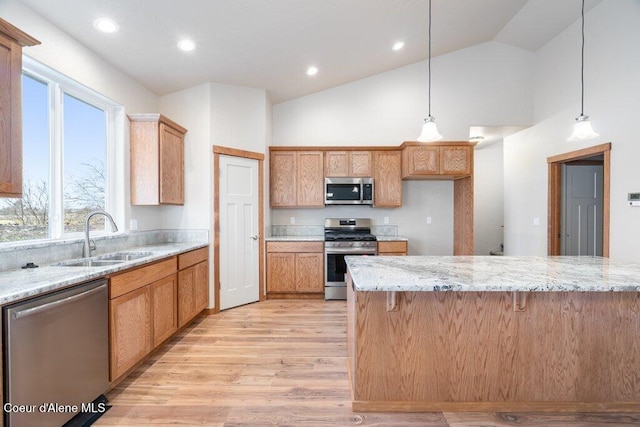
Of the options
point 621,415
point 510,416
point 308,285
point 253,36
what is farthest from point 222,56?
point 621,415

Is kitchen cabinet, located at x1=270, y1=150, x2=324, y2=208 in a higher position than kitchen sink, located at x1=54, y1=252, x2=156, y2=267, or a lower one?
higher

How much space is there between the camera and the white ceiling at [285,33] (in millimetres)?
2461

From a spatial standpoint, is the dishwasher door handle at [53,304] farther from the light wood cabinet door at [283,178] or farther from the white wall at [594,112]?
the white wall at [594,112]

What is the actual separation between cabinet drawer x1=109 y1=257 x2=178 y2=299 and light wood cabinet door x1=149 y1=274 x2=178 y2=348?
7cm

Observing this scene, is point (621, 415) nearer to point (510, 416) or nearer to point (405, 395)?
point (510, 416)

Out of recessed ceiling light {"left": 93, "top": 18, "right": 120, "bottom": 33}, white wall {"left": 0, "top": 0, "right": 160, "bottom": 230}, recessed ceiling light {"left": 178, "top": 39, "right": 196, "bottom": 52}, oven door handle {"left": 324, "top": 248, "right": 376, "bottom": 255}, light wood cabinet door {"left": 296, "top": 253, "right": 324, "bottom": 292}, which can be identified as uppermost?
recessed ceiling light {"left": 178, "top": 39, "right": 196, "bottom": 52}

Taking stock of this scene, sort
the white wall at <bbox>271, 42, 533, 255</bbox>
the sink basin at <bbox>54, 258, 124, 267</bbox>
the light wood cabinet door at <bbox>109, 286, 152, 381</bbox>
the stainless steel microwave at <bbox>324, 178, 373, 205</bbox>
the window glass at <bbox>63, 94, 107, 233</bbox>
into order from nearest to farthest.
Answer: the light wood cabinet door at <bbox>109, 286, 152, 381</bbox>
the sink basin at <bbox>54, 258, 124, 267</bbox>
the window glass at <bbox>63, 94, 107, 233</bbox>
the stainless steel microwave at <bbox>324, 178, 373, 205</bbox>
the white wall at <bbox>271, 42, 533, 255</bbox>

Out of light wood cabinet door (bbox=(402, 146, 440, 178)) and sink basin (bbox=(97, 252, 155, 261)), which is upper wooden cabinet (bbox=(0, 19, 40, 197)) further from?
light wood cabinet door (bbox=(402, 146, 440, 178))

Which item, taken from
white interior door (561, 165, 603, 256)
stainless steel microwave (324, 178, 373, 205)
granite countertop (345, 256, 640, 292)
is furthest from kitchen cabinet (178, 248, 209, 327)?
white interior door (561, 165, 603, 256)

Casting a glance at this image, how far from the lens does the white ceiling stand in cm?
246

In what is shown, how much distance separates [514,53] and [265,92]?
3.96 meters

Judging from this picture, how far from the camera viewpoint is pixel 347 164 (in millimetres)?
4539

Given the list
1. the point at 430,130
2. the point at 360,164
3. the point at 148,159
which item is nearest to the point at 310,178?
the point at 360,164

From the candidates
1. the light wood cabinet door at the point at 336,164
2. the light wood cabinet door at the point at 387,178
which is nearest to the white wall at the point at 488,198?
the light wood cabinet door at the point at 387,178
